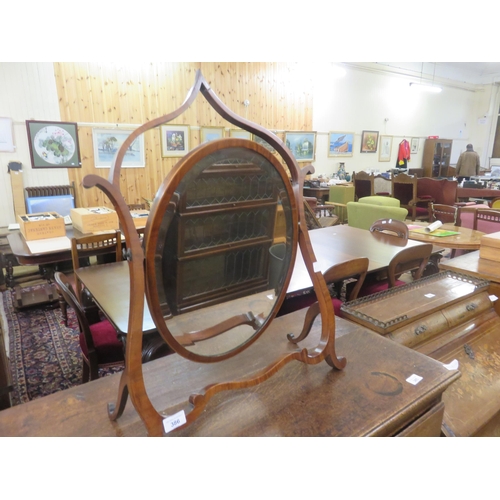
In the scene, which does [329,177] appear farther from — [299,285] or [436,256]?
[299,285]

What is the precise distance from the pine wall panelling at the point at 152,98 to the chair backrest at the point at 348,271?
4606 millimetres

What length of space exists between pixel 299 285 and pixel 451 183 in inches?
239

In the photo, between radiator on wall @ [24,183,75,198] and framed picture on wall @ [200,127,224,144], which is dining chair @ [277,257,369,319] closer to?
radiator on wall @ [24,183,75,198]

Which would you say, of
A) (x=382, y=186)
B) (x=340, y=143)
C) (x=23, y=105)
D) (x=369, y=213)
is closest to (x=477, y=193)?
(x=382, y=186)

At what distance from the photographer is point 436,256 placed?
2.91 meters

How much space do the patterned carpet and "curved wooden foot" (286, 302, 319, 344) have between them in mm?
1744

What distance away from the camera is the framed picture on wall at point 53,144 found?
4973 mm

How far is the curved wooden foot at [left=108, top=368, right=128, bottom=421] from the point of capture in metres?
0.81

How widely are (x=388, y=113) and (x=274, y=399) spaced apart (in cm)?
1016

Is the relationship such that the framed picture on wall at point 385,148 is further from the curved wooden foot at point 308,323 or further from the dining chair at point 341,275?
the curved wooden foot at point 308,323

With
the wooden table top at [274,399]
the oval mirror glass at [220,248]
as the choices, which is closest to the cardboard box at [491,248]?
the wooden table top at [274,399]

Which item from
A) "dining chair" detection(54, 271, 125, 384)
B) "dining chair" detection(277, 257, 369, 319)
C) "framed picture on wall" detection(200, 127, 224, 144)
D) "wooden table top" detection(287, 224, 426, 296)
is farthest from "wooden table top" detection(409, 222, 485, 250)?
"framed picture on wall" detection(200, 127, 224, 144)

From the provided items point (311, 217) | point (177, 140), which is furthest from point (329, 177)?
point (311, 217)

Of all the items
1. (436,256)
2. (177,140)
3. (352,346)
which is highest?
(177,140)
